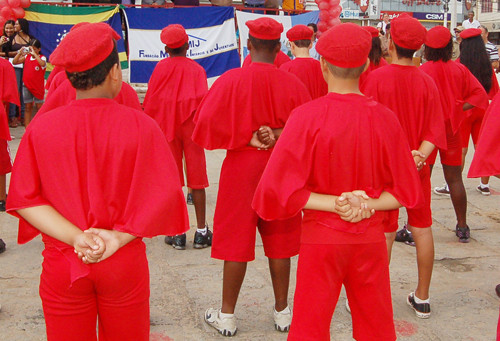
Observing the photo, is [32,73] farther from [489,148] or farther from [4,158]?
[489,148]

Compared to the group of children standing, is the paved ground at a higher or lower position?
lower

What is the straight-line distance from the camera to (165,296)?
4.63m

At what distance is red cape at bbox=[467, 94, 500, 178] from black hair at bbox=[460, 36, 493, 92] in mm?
3405

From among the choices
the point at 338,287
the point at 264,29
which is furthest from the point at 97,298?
the point at 264,29

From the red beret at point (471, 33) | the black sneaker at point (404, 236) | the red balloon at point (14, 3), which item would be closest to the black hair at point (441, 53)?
the red beret at point (471, 33)

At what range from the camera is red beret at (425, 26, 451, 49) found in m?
5.11

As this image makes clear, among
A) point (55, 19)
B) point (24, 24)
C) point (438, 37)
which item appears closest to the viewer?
point (438, 37)

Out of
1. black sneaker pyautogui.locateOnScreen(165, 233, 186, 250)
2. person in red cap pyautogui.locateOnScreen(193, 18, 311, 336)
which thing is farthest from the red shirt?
person in red cap pyautogui.locateOnScreen(193, 18, 311, 336)

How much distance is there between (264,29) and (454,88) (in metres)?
2.21

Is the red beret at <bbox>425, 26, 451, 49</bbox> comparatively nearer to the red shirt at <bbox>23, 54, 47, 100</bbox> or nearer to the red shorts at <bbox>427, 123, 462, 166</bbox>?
the red shorts at <bbox>427, 123, 462, 166</bbox>

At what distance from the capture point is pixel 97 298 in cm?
246

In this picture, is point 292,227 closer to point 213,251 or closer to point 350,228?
point 213,251

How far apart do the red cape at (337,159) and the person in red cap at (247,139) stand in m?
1.07

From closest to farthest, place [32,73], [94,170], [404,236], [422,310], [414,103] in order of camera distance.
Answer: [94,170]
[414,103]
[422,310]
[404,236]
[32,73]
